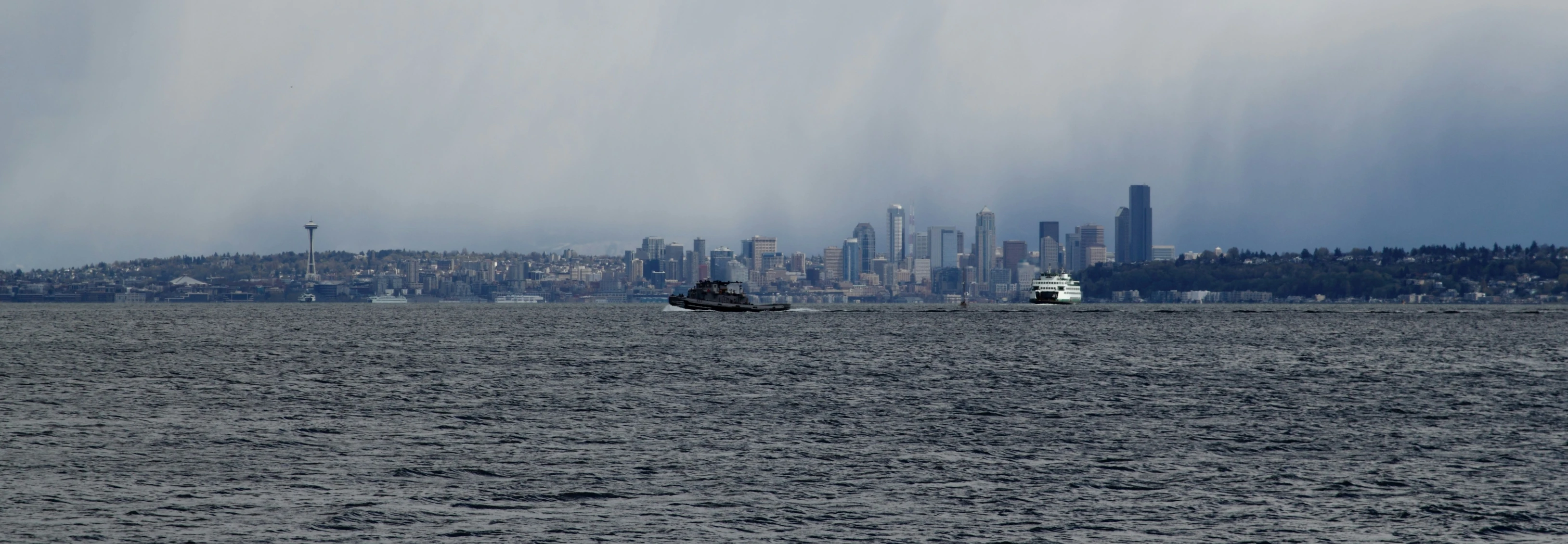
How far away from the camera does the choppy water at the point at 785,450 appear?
1164 inches

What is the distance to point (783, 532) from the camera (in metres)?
28.6

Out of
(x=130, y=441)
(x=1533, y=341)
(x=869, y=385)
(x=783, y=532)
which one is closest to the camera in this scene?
(x=783, y=532)

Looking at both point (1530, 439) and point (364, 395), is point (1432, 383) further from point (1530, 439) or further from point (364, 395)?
point (364, 395)

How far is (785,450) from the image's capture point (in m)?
42.7

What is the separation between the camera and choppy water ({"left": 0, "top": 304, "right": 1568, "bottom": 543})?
97.0 feet

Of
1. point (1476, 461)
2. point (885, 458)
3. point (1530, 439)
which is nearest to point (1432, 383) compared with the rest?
point (1530, 439)

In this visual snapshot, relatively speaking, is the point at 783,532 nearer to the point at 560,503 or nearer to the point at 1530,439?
the point at 560,503

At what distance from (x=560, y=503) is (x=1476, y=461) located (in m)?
27.5

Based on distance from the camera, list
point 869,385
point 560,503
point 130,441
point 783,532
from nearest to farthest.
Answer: point 783,532
point 560,503
point 130,441
point 869,385

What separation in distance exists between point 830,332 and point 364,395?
3541 inches

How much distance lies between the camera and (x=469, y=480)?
3553cm

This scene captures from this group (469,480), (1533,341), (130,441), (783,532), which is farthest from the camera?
(1533,341)

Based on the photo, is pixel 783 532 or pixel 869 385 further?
pixel 869 385

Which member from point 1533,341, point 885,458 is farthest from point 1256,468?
point 1533,341
